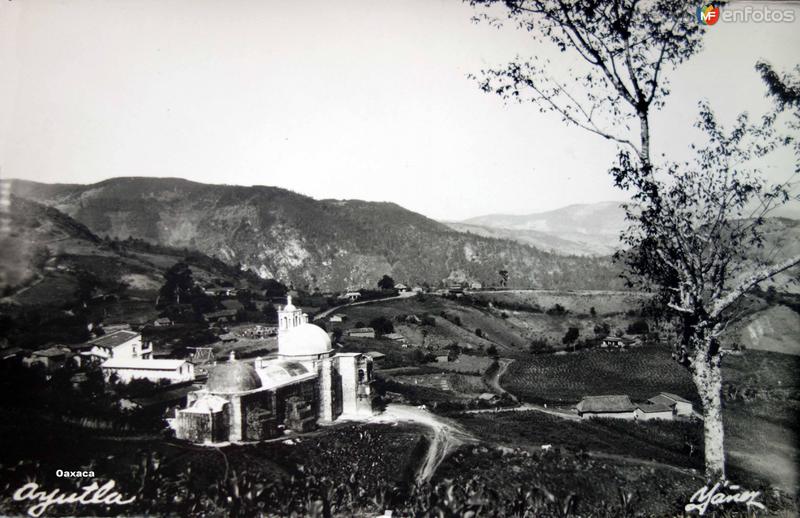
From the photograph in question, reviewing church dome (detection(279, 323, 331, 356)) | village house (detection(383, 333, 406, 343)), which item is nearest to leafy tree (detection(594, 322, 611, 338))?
village house (detection(383, 333, 406, 343))

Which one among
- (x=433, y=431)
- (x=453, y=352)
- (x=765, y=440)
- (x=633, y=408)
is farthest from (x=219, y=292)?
(x=765, y=440)

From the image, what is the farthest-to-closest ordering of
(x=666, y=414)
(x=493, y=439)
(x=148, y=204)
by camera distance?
(x=148, y=204), (x=666, y=414), (x=493, y=439)

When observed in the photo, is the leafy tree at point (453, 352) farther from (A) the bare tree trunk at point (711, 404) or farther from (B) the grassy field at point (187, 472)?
(A) the bare tree trunk at point (711, 404)

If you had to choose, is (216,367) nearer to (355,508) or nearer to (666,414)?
(355,508)

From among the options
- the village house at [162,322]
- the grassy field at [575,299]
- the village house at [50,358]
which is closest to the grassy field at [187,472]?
the village house at [50,358]

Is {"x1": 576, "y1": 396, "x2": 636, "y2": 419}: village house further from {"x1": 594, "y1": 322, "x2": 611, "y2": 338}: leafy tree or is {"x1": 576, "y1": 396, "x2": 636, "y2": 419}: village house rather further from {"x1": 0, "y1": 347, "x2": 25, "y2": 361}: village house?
{"x1": 0, "y1": 347, "x2": 25, "y2": 361}: village house

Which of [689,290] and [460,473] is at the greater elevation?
[689,290]

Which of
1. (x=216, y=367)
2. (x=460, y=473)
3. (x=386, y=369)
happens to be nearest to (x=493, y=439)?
(x=460, y=473)
